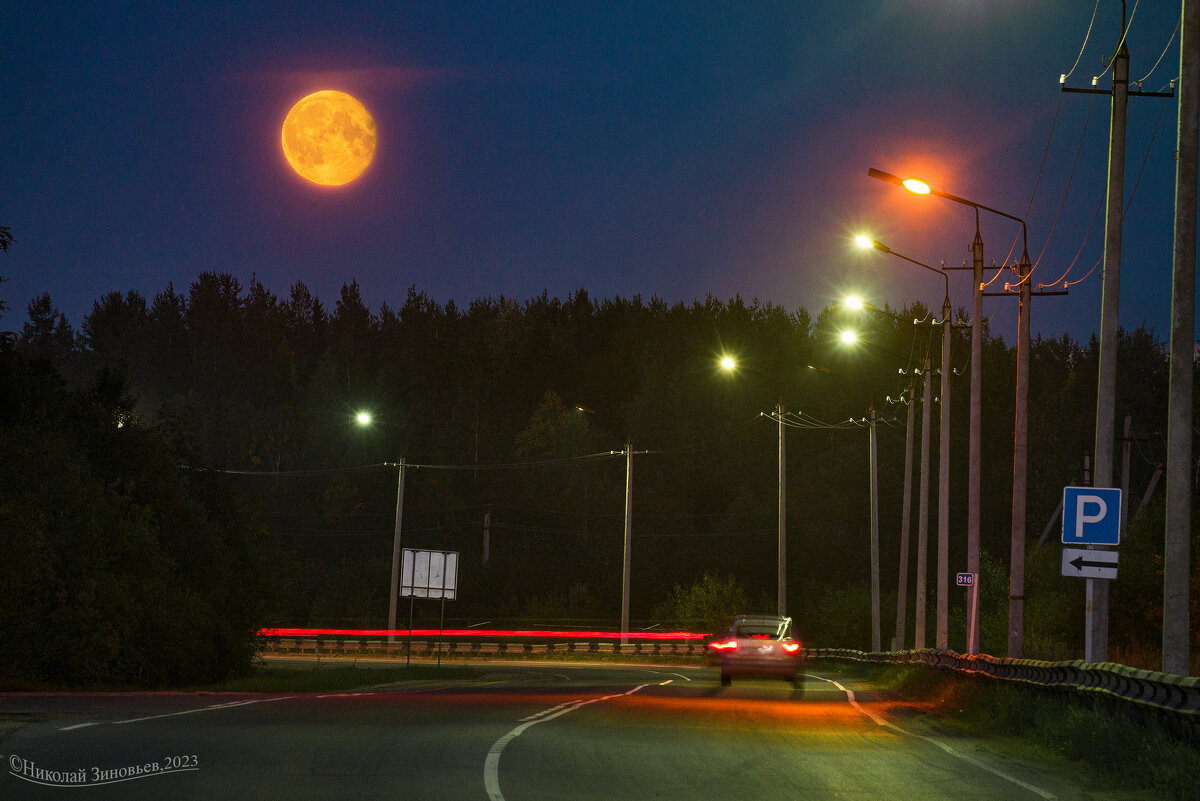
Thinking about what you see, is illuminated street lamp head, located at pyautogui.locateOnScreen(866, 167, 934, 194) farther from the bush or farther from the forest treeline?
the bush

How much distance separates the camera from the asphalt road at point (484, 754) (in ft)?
36.6

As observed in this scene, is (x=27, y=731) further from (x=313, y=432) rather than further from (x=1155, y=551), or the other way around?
(x=313, y=432)

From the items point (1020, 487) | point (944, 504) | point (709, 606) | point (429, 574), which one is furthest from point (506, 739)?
Result: point (709, 606)

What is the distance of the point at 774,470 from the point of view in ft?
394

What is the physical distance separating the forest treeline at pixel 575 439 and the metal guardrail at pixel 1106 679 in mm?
24790

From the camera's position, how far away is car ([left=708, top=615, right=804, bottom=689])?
30.7m

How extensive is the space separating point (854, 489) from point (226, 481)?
241 ft

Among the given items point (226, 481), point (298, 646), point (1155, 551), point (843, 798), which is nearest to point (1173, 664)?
point (843, 798)

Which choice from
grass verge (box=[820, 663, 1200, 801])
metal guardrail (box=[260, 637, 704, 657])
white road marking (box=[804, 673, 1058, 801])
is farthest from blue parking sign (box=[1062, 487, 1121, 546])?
metal guardrail (box=[260, 637, 704, 657])

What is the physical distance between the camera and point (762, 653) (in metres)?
30.8

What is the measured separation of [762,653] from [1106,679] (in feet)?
52.5

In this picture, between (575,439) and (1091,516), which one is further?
(575,439)

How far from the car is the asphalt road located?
325 inches

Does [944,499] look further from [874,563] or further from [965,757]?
[965,757]
